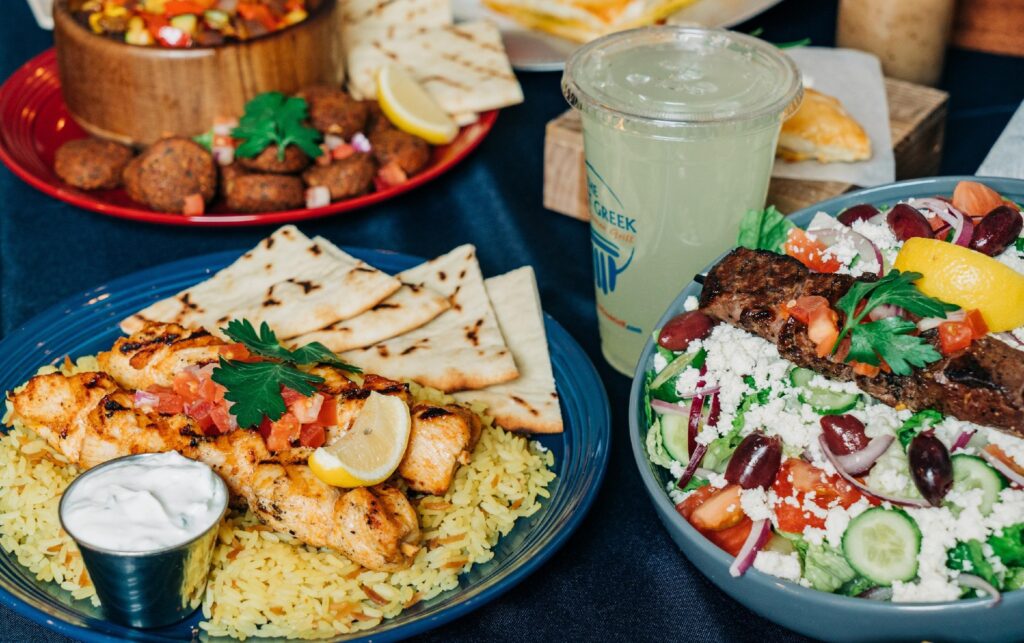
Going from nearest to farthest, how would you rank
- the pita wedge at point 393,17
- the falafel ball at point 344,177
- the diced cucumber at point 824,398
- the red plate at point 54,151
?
the diced cucumber at point 824,398 < the red plate at point 54,151 < the falafel ball at point 344,177 < the pita wedge at point 393,17

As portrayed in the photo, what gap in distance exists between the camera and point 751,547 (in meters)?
1.92

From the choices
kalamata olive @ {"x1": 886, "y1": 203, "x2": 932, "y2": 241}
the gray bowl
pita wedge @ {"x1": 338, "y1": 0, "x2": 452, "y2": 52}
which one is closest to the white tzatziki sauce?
the gray bowl

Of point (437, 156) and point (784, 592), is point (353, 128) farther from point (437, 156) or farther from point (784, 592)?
point (784, 592)

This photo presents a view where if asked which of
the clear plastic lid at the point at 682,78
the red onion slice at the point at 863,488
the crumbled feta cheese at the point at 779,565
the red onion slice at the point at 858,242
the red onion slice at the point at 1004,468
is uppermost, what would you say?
the clear plastic lid at the point at 682,78

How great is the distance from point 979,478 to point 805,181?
1.53 metres

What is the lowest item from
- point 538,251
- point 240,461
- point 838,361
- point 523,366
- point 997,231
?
point 538,251

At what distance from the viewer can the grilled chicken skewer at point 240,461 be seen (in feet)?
7.14

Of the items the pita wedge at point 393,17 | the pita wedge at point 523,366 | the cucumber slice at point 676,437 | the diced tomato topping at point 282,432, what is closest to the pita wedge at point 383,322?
the pita wedge at point 523,366

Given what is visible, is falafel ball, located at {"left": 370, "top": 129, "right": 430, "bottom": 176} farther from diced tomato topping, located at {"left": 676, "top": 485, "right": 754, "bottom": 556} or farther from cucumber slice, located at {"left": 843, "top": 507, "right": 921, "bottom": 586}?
cucumber slice, located at {"left": 843, "top": 507, "right": 921, "bottom": 586}

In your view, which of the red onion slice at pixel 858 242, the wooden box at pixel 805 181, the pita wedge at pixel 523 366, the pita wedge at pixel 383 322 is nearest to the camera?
the red onion slice at pixel 858 242

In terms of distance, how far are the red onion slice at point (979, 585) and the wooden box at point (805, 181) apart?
1.61m

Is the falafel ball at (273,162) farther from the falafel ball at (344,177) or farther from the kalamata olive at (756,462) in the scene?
the kalamata olive at (756,462)

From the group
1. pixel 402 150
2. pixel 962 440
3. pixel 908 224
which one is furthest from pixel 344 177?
pixel 962 440

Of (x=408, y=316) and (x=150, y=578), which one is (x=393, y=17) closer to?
(x=408, y=316)
